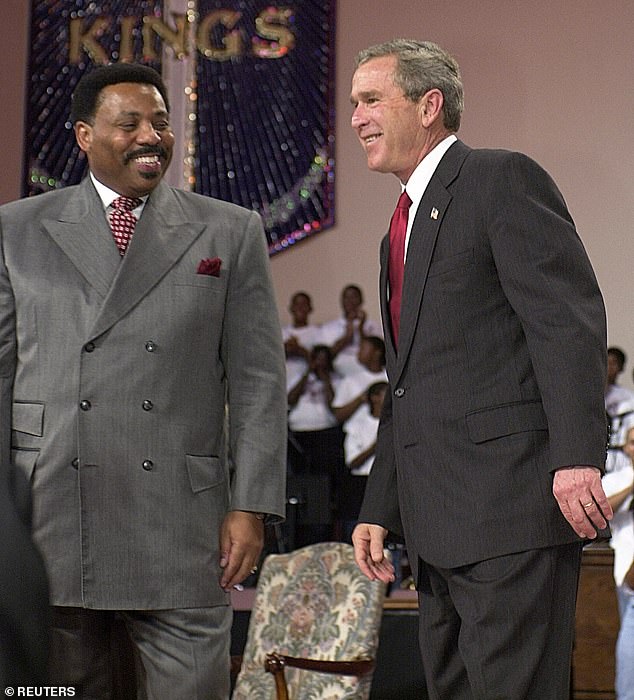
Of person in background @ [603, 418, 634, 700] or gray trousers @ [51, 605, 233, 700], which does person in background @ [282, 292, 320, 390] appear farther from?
gray trousers @ [51, 605, 233, 700]

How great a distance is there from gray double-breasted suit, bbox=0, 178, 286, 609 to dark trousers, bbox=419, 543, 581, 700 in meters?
0.47

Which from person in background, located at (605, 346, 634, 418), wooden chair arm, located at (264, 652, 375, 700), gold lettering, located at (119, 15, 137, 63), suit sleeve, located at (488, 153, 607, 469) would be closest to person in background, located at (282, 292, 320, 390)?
person in background, located at (605, 346, 634, 418)

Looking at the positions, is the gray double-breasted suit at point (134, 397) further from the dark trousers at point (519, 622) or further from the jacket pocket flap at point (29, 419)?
the dark trousers at point (519, 622)

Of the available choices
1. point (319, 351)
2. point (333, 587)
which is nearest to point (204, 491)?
point (333, 587)

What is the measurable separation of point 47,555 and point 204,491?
30 centimetres

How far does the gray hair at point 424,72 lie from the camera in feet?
7.67

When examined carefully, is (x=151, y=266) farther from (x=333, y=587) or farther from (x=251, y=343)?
(x=333, y=587)

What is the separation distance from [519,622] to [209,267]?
0.88 metres

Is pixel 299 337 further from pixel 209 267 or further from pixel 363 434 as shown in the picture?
pixel 209 267

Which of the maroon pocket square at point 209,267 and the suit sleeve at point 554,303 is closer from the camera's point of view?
the suit sleeve at point 554,303

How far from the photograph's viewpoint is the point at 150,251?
2.38 m

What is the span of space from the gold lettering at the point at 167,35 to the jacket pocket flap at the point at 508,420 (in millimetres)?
7840

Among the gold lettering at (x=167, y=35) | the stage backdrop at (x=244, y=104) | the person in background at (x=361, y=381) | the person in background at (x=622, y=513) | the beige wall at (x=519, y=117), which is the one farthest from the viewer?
the stage backdrop at (x=244, y=104)

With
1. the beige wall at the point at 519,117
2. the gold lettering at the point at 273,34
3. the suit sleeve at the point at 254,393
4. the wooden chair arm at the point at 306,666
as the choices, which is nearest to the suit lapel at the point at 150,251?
the suit sleeve at the point at 254,393
